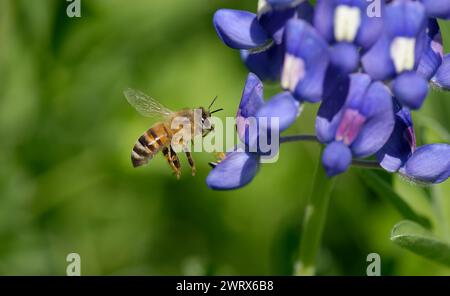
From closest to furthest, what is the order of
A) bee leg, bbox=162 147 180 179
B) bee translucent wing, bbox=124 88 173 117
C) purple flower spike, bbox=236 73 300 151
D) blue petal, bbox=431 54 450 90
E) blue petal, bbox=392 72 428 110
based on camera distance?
1. blue petal, bbox=392 72 428 110
2. purple flower spike, bbox=236 73 300 151
3. blue petal, bbox=431 54 450 90
4. bee leg, bbox=162 147 180 179
5. bee translucent wing, bbox=124 88 173 117

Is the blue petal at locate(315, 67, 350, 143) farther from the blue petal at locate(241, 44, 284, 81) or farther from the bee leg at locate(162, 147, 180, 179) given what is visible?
the bee leg at locate(162, 147, 180, 179)

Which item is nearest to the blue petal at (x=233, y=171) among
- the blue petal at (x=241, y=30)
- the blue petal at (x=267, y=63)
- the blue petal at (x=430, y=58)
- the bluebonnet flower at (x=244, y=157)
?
the bluebonnet flower at (x=244, y=157)

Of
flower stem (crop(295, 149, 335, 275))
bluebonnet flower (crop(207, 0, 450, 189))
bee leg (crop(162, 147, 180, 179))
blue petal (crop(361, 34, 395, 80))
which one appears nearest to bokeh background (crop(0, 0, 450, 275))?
bee leg (crop(162, 147, 180, 179))

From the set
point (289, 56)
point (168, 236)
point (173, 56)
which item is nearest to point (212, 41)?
point (173, 56)

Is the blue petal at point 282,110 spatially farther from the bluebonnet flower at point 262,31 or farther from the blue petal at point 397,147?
the blue petal at point 397,147

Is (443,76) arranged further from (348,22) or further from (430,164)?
(348,22)

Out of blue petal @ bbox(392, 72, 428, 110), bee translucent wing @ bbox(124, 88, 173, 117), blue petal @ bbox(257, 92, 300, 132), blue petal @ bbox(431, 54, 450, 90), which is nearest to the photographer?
blue petal @ bbox(392, 72, 428, 110)
